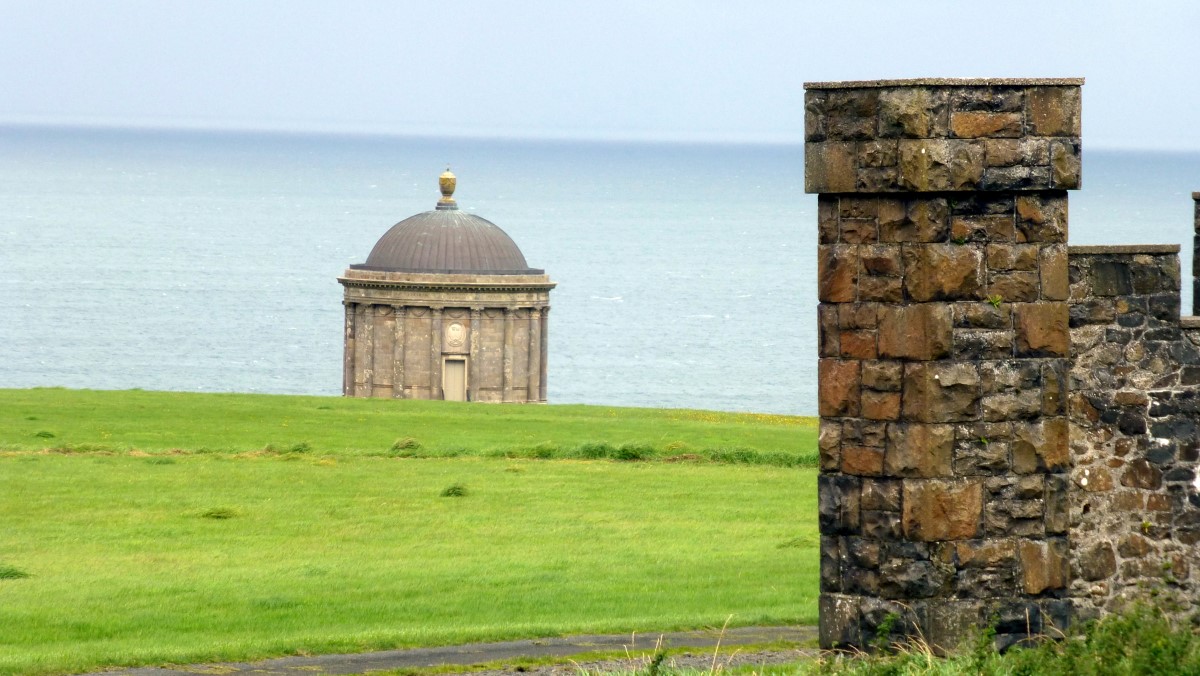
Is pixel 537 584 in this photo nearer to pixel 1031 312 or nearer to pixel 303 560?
pixel 303 560

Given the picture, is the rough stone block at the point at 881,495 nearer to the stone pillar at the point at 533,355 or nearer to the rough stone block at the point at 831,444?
the rough stone block at the point at 831,444

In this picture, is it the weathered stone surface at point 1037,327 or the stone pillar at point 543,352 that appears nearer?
the weathered stone surface at point 1037,327

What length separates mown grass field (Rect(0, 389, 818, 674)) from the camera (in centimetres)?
1927

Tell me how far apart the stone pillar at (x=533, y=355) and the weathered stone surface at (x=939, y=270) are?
57.6m

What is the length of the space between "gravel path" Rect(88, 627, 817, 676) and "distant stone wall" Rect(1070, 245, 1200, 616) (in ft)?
9.01

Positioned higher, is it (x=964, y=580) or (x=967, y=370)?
(x=967, y=370)

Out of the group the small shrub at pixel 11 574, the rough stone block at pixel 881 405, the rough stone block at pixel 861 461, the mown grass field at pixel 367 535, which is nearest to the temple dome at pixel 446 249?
the mown grass field at pixel 367 535

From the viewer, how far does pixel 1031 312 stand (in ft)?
46.9

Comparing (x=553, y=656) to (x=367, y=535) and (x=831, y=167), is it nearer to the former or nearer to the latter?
(x=831, y=167)

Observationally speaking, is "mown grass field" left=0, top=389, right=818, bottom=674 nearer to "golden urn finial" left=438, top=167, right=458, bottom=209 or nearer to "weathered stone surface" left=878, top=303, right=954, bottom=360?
"weathered stone surface" left=878, top=303, right=954, bottom=360

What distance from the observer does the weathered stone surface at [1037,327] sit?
1429cm


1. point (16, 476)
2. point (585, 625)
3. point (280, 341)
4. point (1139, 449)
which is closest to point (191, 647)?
point (585, 625)

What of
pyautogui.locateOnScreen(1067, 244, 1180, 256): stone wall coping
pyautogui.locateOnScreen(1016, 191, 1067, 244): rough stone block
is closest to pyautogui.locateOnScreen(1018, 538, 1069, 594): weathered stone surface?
pyautogui.locateOnScreen(1016, 191, 1067, 244): rough stone block

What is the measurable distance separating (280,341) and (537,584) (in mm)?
112314
